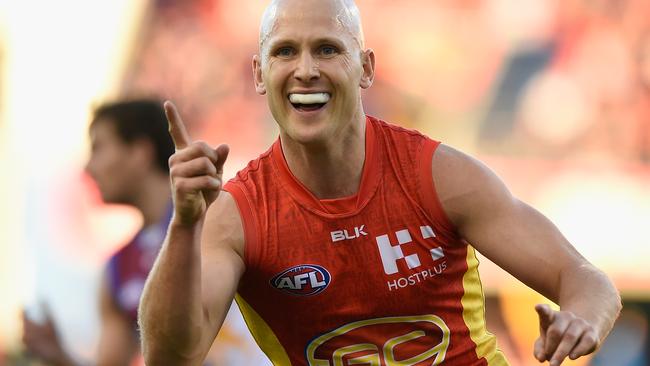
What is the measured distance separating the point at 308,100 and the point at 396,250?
0.62m

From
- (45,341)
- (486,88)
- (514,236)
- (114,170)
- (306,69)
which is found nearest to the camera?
(306,69)

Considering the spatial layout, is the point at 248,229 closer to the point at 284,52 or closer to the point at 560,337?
the point at 284,52

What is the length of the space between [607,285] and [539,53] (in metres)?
6.73

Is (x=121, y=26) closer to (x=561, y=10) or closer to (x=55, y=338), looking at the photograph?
(x=561, y=10)

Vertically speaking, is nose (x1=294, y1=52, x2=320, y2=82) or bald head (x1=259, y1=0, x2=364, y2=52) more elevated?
bald head (x1=259, y1=0, x2=364, y2=52)

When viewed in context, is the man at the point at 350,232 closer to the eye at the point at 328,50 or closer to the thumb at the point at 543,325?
the eye at the point at 328,50

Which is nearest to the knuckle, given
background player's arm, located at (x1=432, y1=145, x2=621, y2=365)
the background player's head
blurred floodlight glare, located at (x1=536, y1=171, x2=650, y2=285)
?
background player's arm, located at (x1=432, y1=145, x2=621, y2=365)

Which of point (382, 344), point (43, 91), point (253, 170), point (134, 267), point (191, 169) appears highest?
point (191, 169)

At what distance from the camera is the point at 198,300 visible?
13.5 feet

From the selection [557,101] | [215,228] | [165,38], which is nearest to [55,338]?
[215,228]

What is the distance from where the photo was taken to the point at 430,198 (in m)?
4.60

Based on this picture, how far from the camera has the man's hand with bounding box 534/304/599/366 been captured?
3.78 metres

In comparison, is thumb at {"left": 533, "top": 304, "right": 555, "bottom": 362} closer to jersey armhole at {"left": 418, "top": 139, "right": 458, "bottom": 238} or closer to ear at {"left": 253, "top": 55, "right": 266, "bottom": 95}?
jersey armhole at {"left": 418, "top": 139, "right": 458, "bottom": 238}

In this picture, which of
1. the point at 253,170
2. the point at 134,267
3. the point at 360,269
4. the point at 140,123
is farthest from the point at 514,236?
the point at 140,123
